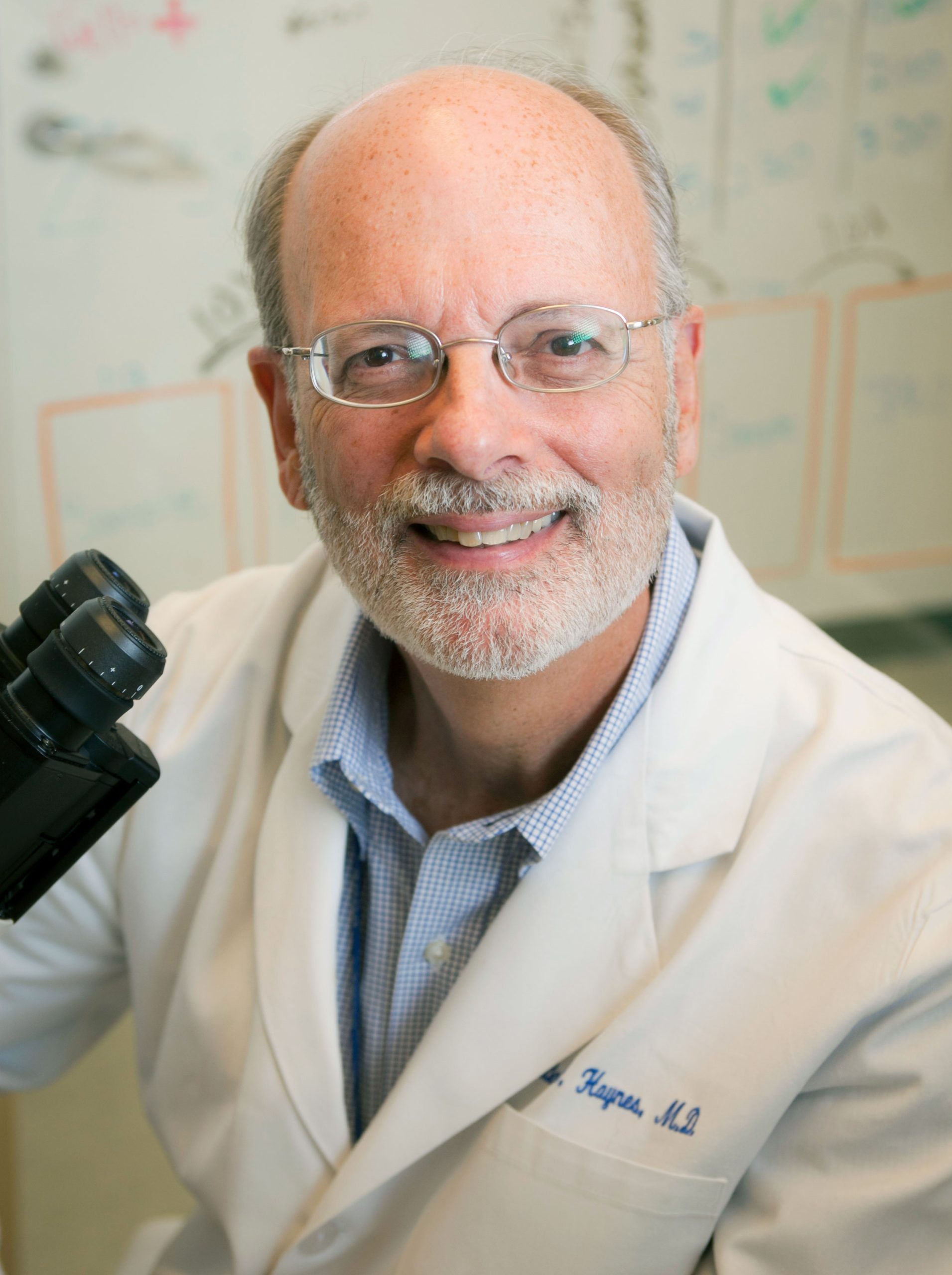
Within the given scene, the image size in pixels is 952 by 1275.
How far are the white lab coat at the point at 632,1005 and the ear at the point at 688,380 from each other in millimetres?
108

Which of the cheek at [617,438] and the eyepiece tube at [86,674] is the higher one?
the cheek at [617,438]

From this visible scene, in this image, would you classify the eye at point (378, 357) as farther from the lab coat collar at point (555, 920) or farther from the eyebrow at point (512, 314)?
the lab coat collar at point (555, 920)

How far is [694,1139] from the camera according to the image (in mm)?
860

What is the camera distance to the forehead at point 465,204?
88 cm

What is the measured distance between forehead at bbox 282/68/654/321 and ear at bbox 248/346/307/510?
0.38 ft

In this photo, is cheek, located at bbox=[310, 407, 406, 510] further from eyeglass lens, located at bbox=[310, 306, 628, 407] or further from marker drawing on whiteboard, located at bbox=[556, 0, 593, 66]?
marker drawing on whiteboard, located at bbox=[556, 0, 593, 66]

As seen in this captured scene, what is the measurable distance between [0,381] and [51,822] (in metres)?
1.29

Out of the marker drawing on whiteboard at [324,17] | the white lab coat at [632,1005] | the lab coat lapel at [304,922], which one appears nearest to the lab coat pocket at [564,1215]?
the white lab coat at [632,1005]

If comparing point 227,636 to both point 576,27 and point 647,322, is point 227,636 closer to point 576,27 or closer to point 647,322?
point 647,322

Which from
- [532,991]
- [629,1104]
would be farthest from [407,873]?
[629,1104]

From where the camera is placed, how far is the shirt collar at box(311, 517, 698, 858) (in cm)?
96

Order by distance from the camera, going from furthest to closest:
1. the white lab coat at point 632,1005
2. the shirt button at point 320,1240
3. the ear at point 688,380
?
the ear at point 688,380
the shirt button at point 320,1240
the white lab coat at point 632,1005

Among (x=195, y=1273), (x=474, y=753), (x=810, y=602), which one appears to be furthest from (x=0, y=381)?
(x=810, y=602)

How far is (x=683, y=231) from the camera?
5.91 feet
